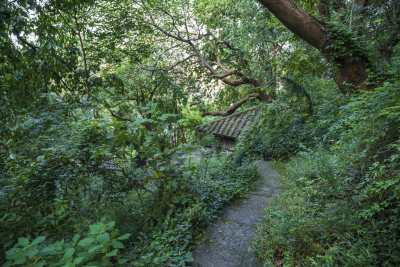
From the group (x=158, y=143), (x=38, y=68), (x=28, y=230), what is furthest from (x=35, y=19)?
(x=28, y=230)

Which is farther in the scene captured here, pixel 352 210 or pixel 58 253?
pixel 352 210

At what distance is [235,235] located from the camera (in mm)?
2682

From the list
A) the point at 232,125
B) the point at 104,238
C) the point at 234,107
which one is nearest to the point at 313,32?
the point at 232,125

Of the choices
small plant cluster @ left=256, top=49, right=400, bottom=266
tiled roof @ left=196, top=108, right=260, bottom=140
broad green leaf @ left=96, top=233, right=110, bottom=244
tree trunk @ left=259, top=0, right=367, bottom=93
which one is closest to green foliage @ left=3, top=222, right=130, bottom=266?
broad green leaf @ left=96, top=233, right=110, bottom=244

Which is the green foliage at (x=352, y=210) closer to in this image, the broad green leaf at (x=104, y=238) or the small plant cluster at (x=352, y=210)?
the small plant cluster at (x=352, y=210)

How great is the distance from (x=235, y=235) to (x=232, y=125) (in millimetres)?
4829

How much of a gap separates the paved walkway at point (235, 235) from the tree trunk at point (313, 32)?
10.0 ft

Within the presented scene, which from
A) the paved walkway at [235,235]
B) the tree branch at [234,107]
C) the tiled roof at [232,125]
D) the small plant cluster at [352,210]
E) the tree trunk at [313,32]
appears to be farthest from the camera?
the tree branch at [234,107]

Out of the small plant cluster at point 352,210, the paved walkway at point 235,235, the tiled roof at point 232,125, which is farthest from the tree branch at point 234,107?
the small plant cluster at point 352,210

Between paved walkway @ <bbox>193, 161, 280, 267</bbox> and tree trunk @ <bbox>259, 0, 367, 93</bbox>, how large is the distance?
10.0 feet

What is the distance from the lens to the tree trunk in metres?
4.24

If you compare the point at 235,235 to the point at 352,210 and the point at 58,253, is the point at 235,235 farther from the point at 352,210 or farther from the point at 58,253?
the point at 58,253

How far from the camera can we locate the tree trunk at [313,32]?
424cm

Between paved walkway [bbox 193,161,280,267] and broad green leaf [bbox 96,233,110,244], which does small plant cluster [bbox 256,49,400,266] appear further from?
broad green leaf [bbox 96,233,110,244]
